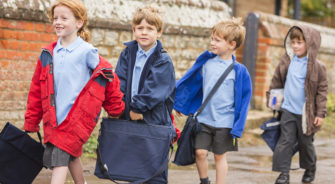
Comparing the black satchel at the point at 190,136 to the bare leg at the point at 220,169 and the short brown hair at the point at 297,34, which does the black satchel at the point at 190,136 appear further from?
the short brown hair at the point at 297,34

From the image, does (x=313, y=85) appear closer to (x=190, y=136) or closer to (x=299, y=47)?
(x=299, y=47)

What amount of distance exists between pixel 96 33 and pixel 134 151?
281 centimetres

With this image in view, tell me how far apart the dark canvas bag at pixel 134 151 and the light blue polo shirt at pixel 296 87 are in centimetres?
217

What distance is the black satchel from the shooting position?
440cm

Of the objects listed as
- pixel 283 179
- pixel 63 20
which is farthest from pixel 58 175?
pixel 283 179

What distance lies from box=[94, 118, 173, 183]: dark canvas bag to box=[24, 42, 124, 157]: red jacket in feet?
0.50

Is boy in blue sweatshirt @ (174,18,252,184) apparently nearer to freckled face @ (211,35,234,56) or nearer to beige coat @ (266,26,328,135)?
freckled face @ (211,35,234,56)

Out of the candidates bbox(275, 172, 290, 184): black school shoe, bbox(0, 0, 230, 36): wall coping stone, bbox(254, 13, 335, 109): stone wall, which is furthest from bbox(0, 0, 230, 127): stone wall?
bbox(275, 172, 290, 184): black school shoe

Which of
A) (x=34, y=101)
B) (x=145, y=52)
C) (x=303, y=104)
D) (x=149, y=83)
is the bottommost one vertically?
(x=303, y=104)

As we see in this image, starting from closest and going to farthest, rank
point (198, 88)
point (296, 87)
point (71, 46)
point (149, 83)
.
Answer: point (71, 46) → point (149, 83) → point (198, 88) → point (296, 87)

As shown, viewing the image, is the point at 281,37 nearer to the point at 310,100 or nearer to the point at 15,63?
the point at 310,100

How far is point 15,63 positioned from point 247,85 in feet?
8.54


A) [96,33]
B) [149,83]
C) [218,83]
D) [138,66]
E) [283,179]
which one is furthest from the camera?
[96,33]

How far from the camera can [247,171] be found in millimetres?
5816
